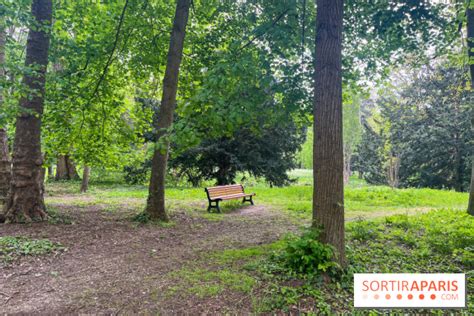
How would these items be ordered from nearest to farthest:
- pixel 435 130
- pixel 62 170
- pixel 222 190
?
pixel 222 190 → pixel 435 130 → pixel 62 170

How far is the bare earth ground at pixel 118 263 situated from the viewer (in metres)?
3.30

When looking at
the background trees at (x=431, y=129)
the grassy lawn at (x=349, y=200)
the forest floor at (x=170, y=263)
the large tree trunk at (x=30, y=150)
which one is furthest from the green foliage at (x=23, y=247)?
the background trees at (x=431, y=129)

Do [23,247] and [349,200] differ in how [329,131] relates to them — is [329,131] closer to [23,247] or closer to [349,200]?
[23,247]

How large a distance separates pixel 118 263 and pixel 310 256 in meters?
2.78

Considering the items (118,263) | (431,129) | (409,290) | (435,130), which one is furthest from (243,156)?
(435,130)

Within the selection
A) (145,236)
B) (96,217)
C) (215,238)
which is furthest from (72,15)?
(215,238)

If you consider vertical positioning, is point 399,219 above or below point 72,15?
below

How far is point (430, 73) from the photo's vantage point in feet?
64.2

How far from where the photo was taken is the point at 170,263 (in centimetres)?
456

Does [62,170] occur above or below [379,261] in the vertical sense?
above

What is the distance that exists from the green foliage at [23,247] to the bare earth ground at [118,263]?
181 mm

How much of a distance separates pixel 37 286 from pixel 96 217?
12.9 ft

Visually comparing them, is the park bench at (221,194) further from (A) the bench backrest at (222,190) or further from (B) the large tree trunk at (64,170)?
(B) the large tree trunk at (64,170)

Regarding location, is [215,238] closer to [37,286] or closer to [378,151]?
[37,286]
